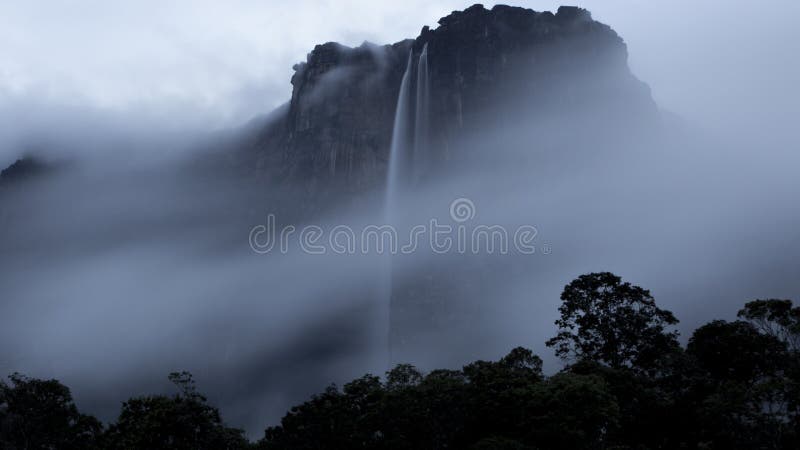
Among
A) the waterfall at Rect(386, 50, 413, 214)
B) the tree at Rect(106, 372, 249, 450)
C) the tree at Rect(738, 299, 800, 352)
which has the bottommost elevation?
the tree at Rect(106, 372, 249, 450)

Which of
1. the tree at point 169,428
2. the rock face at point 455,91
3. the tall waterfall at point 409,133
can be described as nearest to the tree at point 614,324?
the tree at point 169,428

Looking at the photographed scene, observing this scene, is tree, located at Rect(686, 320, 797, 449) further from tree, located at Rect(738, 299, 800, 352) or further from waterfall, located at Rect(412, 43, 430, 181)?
waterfall, located at Rect(412, 43, 430, 181)

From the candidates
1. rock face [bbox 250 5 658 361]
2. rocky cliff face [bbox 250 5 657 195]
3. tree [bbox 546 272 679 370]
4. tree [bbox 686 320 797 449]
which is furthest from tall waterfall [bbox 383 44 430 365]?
tree [bbox 686 320 797 449]

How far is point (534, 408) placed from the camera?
46.3 m

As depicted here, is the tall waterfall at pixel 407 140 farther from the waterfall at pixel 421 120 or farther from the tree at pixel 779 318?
the tree at pixel 779 318

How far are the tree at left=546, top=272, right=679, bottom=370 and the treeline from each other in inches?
7.5

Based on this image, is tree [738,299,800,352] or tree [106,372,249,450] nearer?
tree [106,372,249,450]

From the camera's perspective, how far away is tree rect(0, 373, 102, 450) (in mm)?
56625

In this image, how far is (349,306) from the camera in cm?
15312

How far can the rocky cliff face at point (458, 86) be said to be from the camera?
16112cm

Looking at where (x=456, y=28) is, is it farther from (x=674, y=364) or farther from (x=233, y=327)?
(x=674, y=364)

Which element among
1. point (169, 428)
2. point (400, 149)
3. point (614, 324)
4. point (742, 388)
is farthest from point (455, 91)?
point (169, 428)

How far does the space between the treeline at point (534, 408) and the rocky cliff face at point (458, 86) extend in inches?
4084

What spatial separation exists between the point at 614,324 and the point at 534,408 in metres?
19.8
